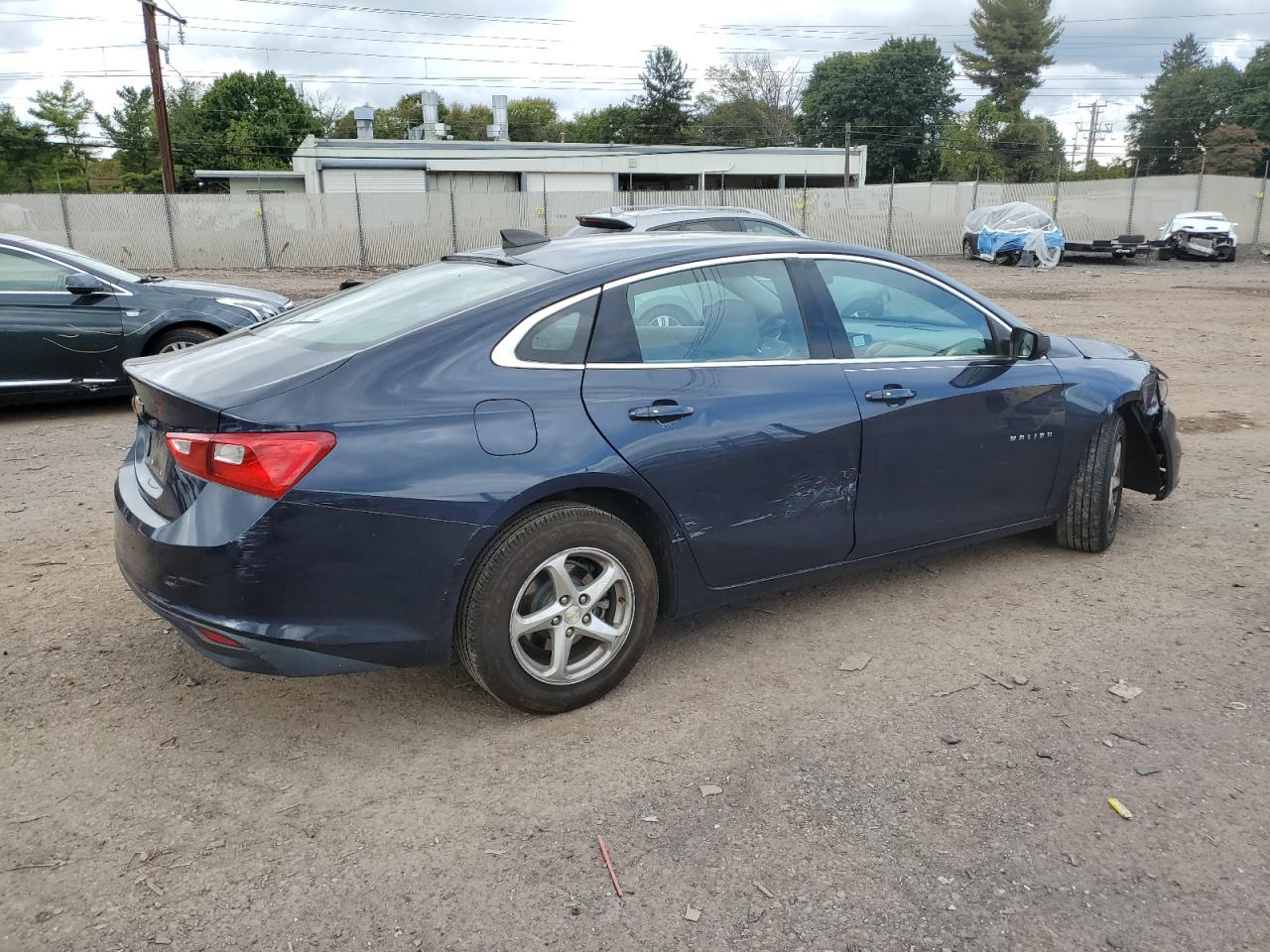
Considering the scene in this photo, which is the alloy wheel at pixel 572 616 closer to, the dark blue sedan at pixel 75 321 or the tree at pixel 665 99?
the dark blue sedan at pixel 75 321

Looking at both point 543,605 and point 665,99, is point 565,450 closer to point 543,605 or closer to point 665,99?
point 543,605

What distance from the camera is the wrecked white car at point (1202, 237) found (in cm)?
3081

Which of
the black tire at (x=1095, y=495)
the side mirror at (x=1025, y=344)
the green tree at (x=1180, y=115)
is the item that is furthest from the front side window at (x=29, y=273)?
the green tree at (x=1180, y=115)

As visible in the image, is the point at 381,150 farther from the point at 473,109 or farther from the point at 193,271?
the point at 473,109

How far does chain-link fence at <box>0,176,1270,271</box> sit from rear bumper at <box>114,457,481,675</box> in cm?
2445

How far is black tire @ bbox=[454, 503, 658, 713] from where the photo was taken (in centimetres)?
326

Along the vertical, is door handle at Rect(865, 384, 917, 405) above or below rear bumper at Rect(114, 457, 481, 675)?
above

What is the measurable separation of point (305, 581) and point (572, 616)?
88 cm

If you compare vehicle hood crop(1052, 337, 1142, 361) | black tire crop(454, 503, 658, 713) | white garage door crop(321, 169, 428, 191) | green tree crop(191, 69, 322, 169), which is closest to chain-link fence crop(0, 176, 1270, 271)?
white garage door crop(321, 169, 428, 191)

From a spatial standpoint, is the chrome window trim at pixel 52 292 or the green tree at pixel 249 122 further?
the green tree at pixel 249 122

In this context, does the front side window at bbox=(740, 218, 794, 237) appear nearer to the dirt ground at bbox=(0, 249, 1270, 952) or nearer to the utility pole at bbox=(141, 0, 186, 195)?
the dirt ground at bbox=(0, 249, 1270, 952)

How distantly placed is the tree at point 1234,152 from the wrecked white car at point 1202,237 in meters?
42.0

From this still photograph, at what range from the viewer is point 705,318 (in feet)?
12.7

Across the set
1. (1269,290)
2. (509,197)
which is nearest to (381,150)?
(509,197)
